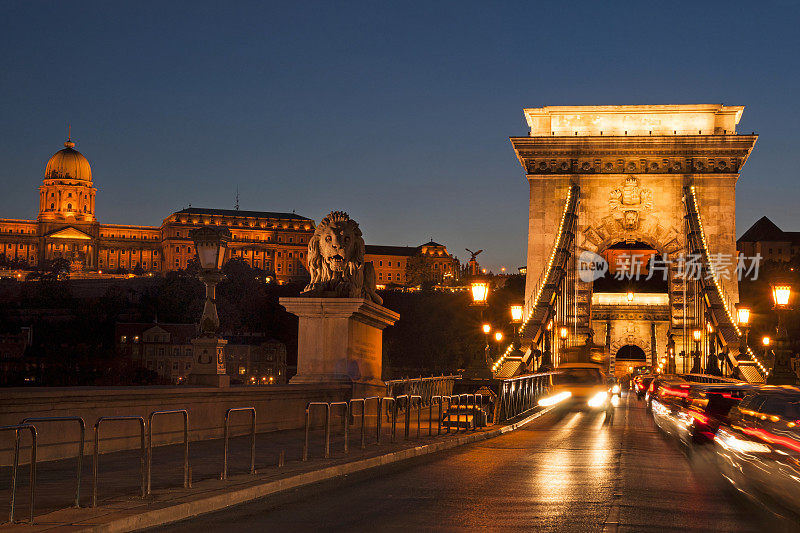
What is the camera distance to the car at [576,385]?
3819 centimetres

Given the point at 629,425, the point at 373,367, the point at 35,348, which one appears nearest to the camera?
the point at 373,367

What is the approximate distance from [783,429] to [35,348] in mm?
141752

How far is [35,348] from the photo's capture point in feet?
470

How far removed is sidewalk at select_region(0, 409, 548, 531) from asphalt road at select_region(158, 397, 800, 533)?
0.25 m

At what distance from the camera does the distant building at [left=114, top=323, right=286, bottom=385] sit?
14925 cm

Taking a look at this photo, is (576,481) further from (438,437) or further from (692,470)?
(438,437)

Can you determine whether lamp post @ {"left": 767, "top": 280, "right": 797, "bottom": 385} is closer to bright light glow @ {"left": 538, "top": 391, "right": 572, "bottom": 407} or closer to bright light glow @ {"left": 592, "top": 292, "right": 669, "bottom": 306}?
bright light glow @ {"left": 538, "top": 391, "right": 572, "bottom": 407}

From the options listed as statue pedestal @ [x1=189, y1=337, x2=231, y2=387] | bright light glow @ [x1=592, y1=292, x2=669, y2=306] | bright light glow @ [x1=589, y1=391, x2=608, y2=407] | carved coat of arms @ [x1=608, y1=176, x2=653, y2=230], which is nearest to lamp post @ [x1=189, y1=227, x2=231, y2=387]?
statue pedestal @ [x1=189, y1=337, x2=231, y2=387]

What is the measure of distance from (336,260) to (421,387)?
8.87 meters

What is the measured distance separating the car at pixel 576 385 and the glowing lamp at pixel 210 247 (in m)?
20.2

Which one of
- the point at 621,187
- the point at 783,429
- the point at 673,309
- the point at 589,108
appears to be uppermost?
the point at 589,108

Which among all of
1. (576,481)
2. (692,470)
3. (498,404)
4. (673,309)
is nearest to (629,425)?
(498,404)

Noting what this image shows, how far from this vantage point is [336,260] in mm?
21906

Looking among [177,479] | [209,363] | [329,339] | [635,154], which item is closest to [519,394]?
[329,339]
